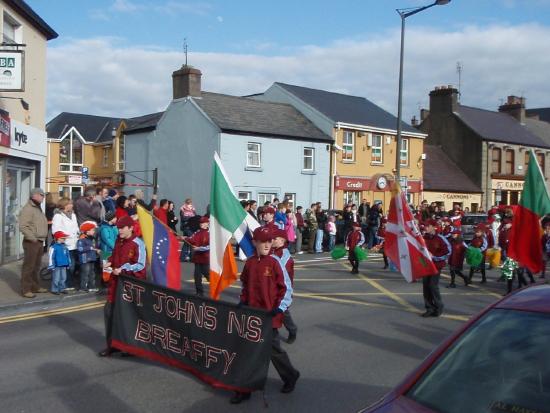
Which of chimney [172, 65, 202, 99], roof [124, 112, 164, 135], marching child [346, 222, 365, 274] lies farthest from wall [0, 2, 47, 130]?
roof [124, 112, 164, 135]

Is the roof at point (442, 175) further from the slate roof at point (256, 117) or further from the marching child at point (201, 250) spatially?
the marching child at point (201, 250)

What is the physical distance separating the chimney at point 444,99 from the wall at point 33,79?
33080mm

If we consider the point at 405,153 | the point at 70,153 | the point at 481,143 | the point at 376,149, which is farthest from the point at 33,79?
the point at 481,143

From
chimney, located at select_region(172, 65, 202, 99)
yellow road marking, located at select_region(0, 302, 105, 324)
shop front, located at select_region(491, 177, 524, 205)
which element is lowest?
yellow road marking, located at select_region(0, 302, 105, 324)

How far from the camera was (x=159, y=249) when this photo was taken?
7766 mm

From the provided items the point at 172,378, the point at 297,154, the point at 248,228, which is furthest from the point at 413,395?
the point at 297,154

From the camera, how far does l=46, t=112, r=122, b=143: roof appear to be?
4884 centimetres

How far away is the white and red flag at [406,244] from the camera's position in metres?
9.50

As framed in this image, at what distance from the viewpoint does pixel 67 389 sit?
6.15 meters

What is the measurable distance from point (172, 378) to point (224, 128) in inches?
914

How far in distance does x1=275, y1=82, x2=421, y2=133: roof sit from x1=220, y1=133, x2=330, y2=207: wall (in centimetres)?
286

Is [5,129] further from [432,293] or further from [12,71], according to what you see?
[432,293]

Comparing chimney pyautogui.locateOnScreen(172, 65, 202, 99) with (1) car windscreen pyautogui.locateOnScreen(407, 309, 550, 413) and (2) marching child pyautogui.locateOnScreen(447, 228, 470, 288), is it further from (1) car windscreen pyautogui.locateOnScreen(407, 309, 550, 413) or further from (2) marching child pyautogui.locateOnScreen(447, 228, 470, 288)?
(1) car windscreen pyautogui.locateOnScreen(407, 309, 550, 413)

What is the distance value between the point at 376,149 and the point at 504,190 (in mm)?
14882
